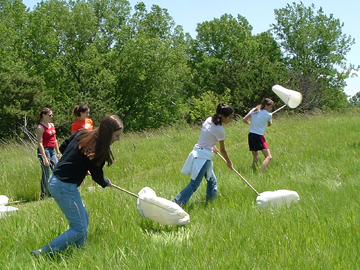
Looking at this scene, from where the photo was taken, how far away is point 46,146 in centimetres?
731

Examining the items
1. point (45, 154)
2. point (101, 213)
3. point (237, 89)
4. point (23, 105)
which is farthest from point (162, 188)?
point (237, 89)

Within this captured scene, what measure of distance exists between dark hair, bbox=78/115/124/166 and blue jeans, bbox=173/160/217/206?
1836mm

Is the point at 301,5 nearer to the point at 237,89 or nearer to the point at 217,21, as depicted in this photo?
the point at 217,21

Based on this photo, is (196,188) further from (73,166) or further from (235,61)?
(235,61)

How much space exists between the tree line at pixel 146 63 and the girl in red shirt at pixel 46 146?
63.1 feet

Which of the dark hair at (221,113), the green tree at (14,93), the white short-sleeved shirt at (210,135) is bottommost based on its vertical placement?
the green tree at (14,93)

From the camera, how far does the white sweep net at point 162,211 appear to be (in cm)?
427

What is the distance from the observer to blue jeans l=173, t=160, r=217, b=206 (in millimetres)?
5344

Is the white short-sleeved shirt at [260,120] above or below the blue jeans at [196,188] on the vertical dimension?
above

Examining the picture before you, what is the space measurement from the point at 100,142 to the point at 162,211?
43.3 inches

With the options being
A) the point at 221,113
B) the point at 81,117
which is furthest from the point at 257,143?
the point at 81,117

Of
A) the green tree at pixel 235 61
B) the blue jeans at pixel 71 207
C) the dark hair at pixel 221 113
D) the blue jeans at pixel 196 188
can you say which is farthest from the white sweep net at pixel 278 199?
the green tree at pixel 235 61

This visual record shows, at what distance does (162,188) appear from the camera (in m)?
6.56

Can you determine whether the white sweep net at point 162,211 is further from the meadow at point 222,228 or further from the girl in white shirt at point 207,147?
the girl in white shirt at point 207,147
